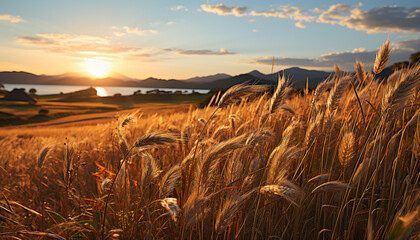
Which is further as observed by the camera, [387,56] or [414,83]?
[387,56]

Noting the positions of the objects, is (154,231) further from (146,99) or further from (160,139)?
(146,99)

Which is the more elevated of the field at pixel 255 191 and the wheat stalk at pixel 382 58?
the wheat stalk at pixel 382 58

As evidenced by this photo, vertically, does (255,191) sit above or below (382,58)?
below

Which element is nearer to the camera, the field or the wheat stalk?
the field

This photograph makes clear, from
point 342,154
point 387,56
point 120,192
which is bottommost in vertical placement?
point 120,192

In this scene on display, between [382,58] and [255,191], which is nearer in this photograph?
[255,191]

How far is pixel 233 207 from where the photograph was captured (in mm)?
1068

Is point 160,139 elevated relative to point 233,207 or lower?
Answer: elevated

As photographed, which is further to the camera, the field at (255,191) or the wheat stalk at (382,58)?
the wheat stalk at (382,58)

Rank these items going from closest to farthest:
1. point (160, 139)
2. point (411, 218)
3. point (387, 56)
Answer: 1. point (411, 218)
2. point (160, 139)
3. point (387, 56)

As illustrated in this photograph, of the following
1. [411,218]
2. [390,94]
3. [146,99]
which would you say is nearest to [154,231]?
[411,218]

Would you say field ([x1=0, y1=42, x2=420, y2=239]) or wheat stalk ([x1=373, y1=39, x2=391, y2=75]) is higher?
wheat stalk ([x1=373, y1=39, x2=391, y2=75])

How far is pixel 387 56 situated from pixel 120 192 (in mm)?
1917

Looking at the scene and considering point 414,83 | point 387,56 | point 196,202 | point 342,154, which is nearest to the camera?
point 196,202
